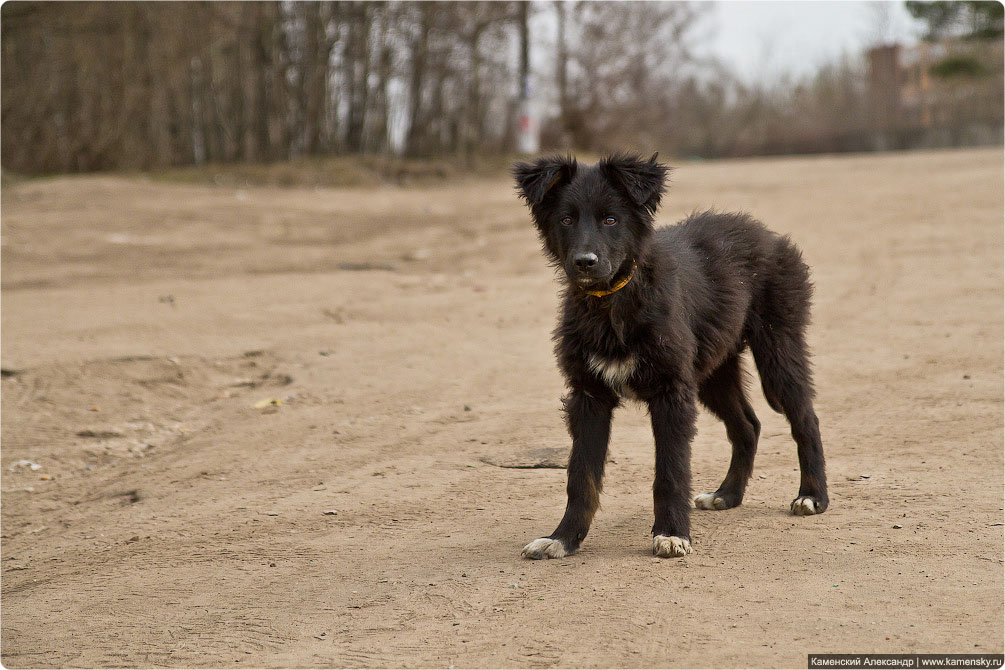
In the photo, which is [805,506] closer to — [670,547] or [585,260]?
[670,547]

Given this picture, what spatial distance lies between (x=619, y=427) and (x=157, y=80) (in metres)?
16.2

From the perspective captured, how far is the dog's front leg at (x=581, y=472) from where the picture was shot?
5105 mm

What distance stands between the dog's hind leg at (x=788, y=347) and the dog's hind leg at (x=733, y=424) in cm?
21

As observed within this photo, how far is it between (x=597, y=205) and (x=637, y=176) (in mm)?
254

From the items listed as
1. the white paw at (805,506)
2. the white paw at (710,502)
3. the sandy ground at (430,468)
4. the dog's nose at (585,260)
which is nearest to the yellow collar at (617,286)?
the dog's nose at (585,260)

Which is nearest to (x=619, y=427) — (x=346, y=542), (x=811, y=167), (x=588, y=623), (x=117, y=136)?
(x=346, y=542)

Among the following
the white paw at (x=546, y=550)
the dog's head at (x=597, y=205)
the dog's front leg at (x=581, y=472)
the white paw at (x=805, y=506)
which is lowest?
the white paw at (x=546, y=550)

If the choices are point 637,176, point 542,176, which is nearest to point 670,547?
point 637,176

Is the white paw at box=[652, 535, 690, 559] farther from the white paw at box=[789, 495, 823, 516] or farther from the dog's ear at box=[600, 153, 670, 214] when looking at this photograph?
the dog's ear at box=[600, 153, 670, 214]

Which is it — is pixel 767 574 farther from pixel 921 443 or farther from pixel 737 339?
pixel 921 443

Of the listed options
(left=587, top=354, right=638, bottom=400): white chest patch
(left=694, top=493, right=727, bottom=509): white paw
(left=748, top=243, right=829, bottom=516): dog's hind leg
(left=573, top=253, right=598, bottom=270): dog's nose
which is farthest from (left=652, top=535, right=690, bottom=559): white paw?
(left=573, top=253, right=598, bottom=270): dog's nose

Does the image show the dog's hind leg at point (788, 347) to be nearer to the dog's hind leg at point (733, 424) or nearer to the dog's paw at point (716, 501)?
the dog's hind leg at point (733, 424)

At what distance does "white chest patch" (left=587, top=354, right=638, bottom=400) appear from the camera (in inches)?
202

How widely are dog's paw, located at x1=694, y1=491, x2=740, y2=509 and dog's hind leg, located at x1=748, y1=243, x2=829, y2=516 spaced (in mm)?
369
